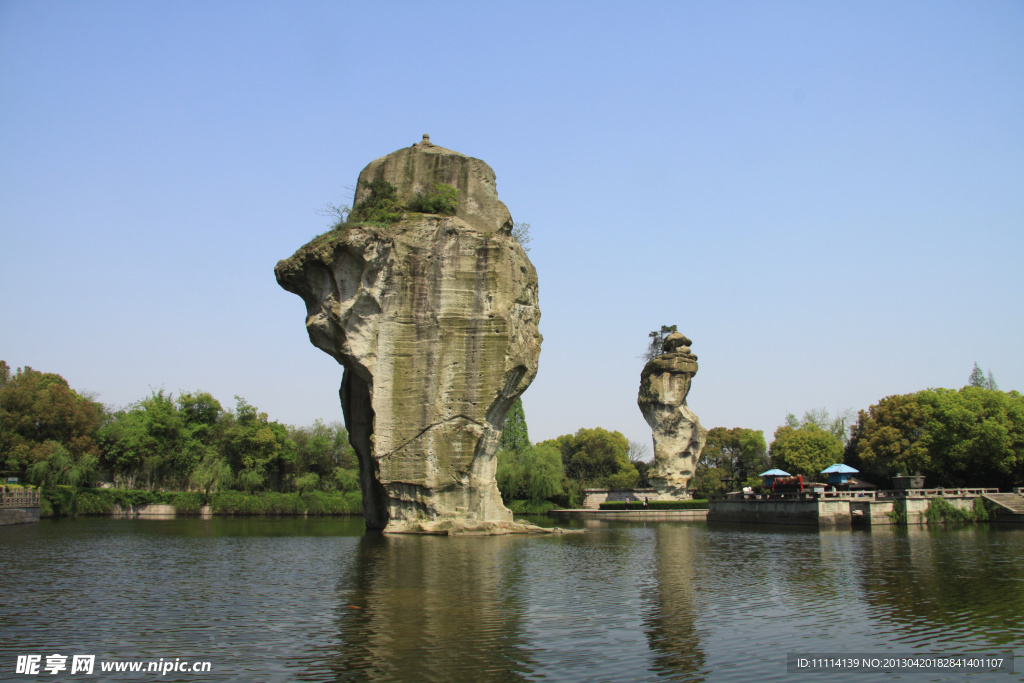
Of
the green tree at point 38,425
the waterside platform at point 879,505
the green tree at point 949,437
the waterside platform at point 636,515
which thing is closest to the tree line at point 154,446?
the green tree at point 38,425

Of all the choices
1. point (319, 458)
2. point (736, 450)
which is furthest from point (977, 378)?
point (319, 458)

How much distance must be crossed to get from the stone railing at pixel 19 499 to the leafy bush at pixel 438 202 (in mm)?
26328

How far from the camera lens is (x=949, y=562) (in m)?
20.7

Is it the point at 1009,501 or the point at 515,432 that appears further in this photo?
the point at 515,432

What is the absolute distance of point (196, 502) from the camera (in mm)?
53062

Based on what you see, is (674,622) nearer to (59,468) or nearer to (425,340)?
(425,340)

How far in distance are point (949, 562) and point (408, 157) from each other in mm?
25032

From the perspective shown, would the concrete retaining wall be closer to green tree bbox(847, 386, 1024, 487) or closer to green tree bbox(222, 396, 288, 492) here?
green tree bbox(222, 396, 288, 492)

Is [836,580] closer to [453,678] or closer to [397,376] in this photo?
[453,678]

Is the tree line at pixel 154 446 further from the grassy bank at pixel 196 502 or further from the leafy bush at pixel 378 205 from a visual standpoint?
the leafy bush at pixel 378 205

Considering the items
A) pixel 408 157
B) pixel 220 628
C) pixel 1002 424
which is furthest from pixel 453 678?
pixel 1002 424

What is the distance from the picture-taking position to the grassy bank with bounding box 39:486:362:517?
152 feet

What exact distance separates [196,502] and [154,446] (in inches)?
236

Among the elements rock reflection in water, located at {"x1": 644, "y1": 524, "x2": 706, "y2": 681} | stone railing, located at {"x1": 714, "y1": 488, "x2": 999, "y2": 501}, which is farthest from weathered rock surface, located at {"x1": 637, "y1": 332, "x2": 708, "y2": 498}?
rock reflection in water, located at {"x1": 644, "y1": 524, "x2": 706, "y2": 681}
